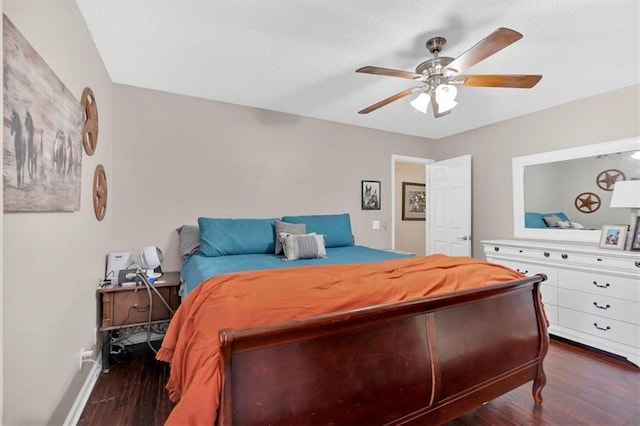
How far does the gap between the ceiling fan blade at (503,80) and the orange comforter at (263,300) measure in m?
1.21

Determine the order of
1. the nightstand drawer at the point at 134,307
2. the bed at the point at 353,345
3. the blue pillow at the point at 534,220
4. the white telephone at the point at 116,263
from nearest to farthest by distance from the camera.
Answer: the bed at the point at 353,345 → the nightstand drawer at the point at 134,307 → the white telephone at the point at 116,263 → the blue pillow at the point at 534,220

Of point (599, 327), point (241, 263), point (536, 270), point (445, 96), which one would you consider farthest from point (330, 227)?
point (599, 327)

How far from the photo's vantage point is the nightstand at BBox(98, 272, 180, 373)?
2338 millimetres

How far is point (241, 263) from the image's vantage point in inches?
92.7

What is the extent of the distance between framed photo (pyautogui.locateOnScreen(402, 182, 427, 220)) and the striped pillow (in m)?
3.49

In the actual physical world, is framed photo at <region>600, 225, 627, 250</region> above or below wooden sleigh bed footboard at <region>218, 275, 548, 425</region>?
above

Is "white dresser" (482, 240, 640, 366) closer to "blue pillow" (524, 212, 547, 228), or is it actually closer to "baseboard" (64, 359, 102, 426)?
"blue pillow" (524, 212, 547, 228)

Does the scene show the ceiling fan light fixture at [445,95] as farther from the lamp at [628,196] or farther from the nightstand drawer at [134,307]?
the nightstand drawer at [134,307]

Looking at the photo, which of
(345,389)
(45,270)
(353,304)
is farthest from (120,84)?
(345,389)

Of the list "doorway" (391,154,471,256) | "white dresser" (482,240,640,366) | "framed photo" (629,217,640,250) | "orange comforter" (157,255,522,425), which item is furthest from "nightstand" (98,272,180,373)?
"framed photo" (629,217,640,250)

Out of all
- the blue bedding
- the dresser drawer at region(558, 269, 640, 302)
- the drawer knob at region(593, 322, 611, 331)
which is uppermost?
the blue bedding

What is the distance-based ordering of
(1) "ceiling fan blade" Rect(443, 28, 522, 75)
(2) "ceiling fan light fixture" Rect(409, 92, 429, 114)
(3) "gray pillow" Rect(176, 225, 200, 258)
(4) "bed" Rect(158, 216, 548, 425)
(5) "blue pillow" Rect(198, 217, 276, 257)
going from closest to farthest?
1. (4) "bed" Rect(158, 216, 548, 425)
2. (1) "ceiling fan blade" Rect(443, 28, 522, 75)
3. (2) "ceiling fan light fixture" Rect(409, 92, 429, 114)
4. (5) "blue pillow" Rect(198, 217, 276, 257)
5. (3) "gray pillow" Rect(176, 225, 200, 258)

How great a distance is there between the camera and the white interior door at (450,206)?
165 inches

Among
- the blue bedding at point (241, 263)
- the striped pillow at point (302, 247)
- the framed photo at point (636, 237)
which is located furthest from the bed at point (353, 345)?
the framed photo at point (636, 237)
